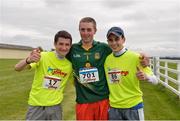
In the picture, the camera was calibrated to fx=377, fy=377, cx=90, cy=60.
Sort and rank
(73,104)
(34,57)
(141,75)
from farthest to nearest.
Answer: (73,104) < (34,57) < (141,75)

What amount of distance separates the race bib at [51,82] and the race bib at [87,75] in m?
0.32

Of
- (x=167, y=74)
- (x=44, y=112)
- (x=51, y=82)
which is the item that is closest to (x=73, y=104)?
(x=44, y=112)

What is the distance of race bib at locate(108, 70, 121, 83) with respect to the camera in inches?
192

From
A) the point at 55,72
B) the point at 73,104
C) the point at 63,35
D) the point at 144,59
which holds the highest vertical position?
the point at 63,35

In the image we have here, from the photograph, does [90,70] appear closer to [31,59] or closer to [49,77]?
[49,77]

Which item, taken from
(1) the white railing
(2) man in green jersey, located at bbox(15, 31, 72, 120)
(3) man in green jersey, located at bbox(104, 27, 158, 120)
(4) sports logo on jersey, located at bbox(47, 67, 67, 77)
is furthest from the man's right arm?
(1) the white railing

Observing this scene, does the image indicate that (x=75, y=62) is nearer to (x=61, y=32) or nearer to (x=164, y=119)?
(x=61, y=32)

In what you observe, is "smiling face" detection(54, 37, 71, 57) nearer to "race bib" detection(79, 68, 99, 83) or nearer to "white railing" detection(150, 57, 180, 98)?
"race bib" detection(79, 68, 99, 83)

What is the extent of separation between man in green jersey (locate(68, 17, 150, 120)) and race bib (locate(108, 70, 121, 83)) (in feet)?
0.57

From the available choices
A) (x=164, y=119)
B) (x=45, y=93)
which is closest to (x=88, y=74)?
(x=45, y=93)

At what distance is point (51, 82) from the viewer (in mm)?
4965

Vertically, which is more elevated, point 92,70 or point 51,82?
point 92,70

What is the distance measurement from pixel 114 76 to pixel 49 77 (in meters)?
0.86

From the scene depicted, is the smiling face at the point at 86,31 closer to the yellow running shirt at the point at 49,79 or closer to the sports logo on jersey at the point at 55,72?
the yellow running shirt at the point at 49,79
